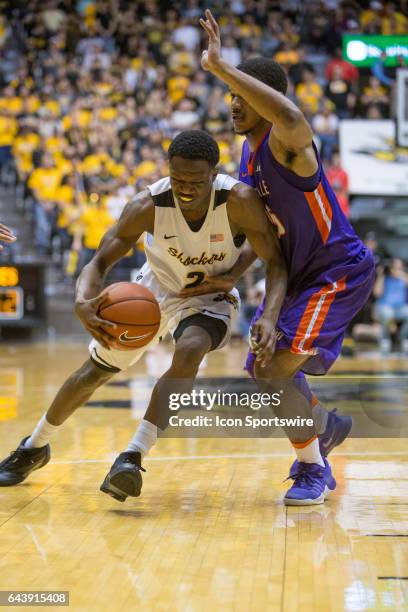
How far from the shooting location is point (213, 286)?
3.96m

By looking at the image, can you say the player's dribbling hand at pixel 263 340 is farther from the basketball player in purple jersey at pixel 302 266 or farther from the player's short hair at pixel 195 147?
the player's short hair at pixel 195 147

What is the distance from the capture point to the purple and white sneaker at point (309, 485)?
3.76 m

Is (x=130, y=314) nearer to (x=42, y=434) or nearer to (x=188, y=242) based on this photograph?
(x=188, y=242)

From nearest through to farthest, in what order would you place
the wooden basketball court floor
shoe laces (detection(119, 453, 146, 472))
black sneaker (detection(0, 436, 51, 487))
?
the wooden basketball court floor, shoe laces (detection(119, 453, 146, 472)), black sneaker (detection(0, 436, 51, 487))

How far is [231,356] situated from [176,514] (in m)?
7.82

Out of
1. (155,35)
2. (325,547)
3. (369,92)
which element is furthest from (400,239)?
(325,547)

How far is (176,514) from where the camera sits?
3598 mm

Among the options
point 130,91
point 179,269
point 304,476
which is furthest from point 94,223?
point 304,476

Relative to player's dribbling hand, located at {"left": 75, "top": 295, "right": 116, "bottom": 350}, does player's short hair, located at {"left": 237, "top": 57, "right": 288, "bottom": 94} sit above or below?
above

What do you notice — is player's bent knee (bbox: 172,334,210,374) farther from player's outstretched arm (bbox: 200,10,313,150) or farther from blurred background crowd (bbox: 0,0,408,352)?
blurred background crowd (bbox: 0,0,408,352)

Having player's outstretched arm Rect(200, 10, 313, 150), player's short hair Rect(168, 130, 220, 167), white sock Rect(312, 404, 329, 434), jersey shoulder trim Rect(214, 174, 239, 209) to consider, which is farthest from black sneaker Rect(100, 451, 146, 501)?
player's outstretched arm Rect(200, 10, 313, 150)

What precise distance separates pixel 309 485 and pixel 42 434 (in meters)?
1.17

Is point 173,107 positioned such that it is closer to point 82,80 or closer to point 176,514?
point 82,80

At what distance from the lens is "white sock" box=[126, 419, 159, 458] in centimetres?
376
